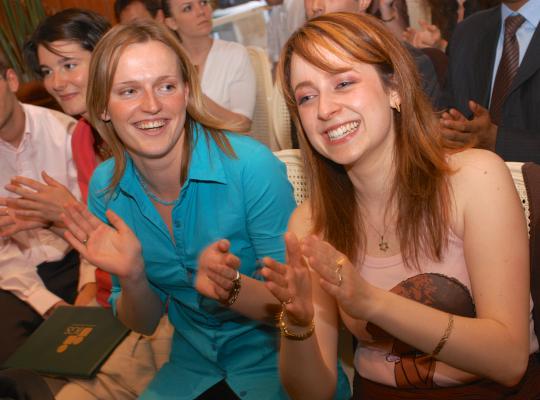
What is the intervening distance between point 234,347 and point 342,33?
936mm

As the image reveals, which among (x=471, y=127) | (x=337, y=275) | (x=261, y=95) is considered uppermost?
(x=337, y=275)

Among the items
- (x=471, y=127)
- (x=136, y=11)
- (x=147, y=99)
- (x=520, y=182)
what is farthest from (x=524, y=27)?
(x=136, y=11)

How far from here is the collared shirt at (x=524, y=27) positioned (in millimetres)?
2104

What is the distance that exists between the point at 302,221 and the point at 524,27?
1296mm

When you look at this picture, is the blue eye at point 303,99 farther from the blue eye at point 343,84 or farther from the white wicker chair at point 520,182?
the white wicker chair at point 520,182

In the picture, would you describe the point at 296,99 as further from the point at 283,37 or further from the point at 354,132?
the point at 283,37

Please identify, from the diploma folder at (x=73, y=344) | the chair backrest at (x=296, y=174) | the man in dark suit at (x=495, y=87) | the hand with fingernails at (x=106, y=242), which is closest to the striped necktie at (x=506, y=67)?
the man in dark suit at (x=495, y=87)

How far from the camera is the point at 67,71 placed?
2432 millimetres

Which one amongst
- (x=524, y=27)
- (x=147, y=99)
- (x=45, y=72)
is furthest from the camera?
(x=45, y=72)

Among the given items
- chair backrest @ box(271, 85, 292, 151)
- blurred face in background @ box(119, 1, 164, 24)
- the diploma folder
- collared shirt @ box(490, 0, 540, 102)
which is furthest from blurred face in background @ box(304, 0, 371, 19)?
the diploma folder

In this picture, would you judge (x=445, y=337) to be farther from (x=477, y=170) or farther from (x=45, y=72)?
(x=45, y=72)

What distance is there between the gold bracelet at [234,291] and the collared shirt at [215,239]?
0.21m

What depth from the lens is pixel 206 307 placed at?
1.66 m

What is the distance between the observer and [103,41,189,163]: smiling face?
5.29ft
